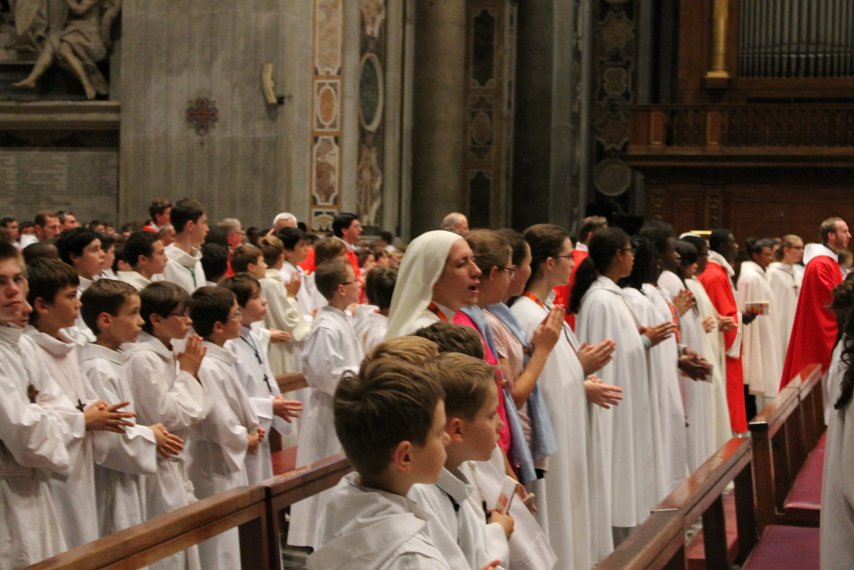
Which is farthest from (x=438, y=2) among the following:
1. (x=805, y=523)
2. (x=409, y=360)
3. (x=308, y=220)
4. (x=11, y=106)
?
(x=409, y=360)

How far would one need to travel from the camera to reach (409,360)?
3.19m

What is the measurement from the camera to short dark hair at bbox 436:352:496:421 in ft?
11.5

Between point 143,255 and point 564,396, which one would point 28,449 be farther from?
point 143,255

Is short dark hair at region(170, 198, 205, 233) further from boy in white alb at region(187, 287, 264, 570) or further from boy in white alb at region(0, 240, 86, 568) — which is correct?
boy in white alb at region(0, 240, 86, 568)

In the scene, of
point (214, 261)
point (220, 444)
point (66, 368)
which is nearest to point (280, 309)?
point (214, 261)

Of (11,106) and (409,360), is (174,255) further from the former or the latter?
(11,106)

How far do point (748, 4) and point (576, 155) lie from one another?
12.0 ft

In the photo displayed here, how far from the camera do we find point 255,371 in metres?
6.90

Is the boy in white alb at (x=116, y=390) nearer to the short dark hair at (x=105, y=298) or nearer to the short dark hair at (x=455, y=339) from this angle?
the short dark hair at (x=105, y=298)

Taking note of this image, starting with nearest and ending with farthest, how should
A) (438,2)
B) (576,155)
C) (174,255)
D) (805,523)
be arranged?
1. (805,523)
2. (174,255)
3. (438,2)
4. (576,155)

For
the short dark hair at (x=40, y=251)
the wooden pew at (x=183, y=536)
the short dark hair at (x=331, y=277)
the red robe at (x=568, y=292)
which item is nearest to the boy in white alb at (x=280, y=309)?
the short dark hair at (x=331, y=277)

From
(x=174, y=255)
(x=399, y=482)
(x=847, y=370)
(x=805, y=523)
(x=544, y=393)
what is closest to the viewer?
(x=399, y=482)

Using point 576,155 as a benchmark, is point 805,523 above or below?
below

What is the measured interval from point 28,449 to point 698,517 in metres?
2.34
